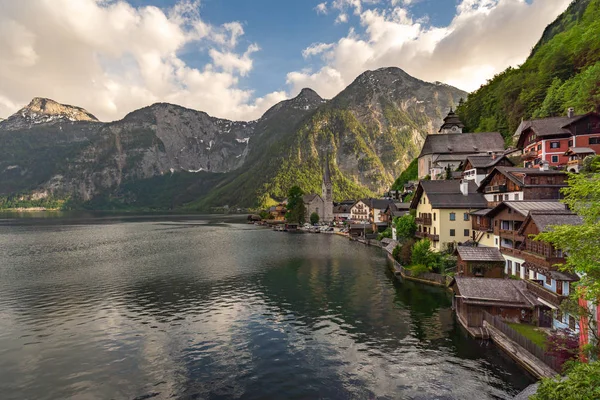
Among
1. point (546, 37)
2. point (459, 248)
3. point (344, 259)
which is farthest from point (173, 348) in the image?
point (546, 37)

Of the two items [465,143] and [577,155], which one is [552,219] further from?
[465,143]

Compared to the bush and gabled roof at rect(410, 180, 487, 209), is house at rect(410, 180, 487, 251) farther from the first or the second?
the bush

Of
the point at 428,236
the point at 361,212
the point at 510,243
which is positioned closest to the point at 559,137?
the point at 428,236

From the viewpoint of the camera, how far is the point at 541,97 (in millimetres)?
103938

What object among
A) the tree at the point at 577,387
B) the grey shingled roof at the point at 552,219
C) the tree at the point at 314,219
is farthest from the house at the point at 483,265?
the tree at the point at 314,219

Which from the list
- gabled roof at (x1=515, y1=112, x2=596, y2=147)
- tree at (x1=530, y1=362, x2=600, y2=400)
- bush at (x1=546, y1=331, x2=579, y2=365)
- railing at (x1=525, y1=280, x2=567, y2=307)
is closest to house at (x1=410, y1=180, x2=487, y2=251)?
gabled roof at (x1=515, y1=112, x2=596, y2=147)

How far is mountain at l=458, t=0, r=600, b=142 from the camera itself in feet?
267

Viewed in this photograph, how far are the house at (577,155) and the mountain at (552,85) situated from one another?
18.6 meters

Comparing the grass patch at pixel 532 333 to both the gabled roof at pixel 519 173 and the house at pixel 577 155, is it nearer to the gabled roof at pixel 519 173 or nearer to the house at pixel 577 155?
the gabled roof at pixel 519 173

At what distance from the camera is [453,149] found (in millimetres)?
119875

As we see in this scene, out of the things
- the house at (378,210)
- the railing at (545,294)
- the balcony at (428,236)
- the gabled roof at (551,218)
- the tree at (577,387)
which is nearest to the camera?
the tree at (577,387)

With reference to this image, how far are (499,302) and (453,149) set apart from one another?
317 ft

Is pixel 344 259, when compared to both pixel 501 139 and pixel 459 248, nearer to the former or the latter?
pixel 459 248

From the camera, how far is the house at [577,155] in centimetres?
6184
